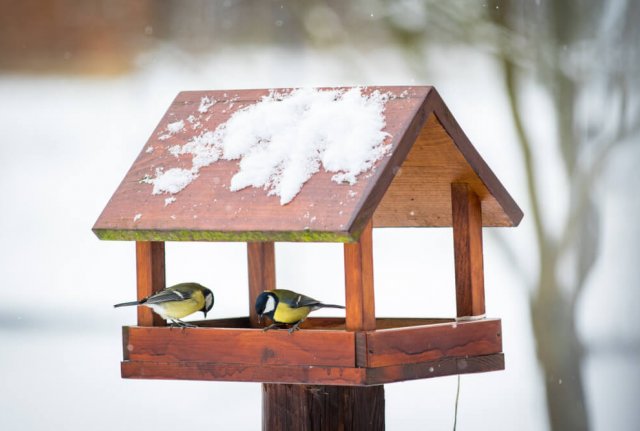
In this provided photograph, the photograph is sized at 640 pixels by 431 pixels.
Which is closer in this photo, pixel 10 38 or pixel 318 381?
pixel 318 381

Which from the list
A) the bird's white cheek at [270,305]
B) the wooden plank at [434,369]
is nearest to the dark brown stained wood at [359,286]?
the wooden plank at [434,369]

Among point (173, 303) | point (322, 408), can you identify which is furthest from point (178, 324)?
point (322, 408)

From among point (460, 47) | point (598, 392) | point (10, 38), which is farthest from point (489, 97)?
point (10, 38)

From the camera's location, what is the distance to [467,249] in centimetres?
288

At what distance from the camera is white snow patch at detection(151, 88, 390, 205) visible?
97.4 inches

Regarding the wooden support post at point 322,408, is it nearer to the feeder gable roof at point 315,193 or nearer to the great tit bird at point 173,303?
the great tit bird at point 173,303

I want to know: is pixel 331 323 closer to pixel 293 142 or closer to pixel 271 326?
pixel 271 326

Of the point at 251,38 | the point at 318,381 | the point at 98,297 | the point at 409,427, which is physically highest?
the point at 251,38

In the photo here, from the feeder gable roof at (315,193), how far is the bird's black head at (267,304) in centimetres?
28

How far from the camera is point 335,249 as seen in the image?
5.43 metres

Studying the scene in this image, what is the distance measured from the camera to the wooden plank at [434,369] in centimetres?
244

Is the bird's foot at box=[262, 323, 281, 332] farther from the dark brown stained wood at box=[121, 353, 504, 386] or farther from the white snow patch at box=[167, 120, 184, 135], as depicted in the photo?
the white snow patch at box=[167, 120, 184, 135]

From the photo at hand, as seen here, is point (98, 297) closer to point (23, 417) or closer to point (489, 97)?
point (23, 417)

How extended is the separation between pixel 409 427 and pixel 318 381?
2.91 m
